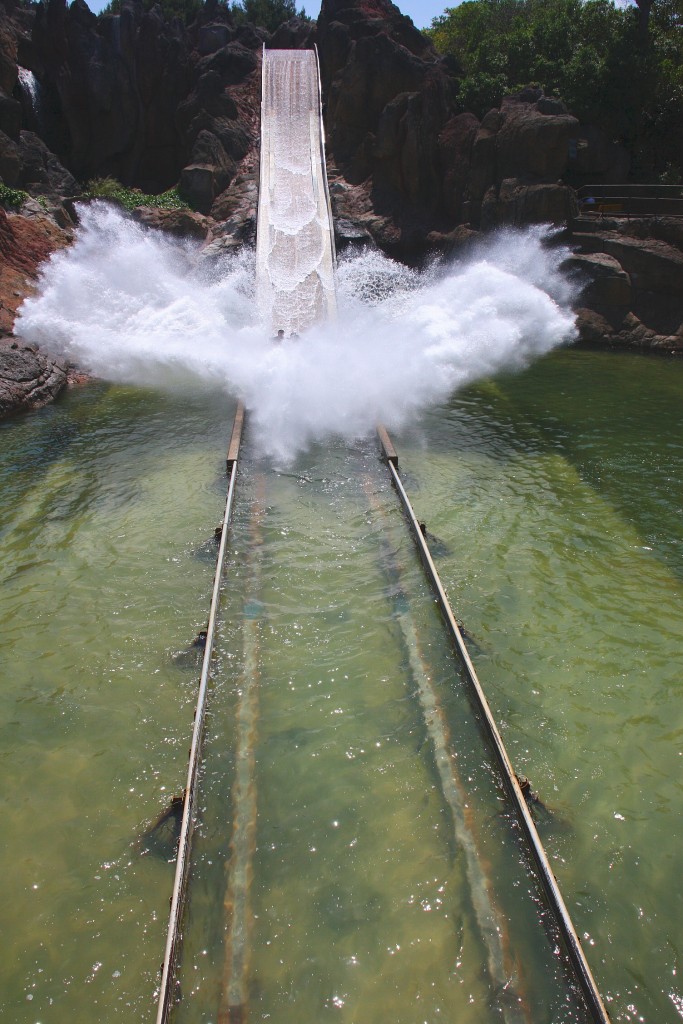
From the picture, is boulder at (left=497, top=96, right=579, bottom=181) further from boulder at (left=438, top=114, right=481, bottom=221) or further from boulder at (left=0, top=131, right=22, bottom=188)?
boulder at (left=0, top=131, right=22, bottom=188)

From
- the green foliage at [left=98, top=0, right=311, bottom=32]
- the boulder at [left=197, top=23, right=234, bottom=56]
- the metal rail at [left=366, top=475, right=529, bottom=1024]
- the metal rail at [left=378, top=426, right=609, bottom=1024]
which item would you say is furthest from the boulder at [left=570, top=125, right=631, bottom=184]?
the green foliage at [left=98, top=0, right=311, bottom=32]

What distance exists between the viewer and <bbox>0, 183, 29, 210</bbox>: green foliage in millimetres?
16188

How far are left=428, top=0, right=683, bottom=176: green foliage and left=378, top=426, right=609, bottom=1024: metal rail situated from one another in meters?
19.7

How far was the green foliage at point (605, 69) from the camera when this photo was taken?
1988cm

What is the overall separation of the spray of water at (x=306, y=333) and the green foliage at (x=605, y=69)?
7116mm

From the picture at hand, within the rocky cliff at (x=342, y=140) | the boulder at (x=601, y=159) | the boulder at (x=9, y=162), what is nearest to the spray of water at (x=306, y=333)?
the rocky cliff at (x=342, y=140)

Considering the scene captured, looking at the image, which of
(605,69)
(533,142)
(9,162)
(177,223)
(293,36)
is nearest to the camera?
(533,142)

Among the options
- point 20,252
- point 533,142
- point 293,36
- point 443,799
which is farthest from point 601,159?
point 443,799

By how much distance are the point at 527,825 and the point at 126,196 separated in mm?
22061

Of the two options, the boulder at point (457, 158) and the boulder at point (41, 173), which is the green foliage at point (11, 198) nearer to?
the boulder at point (41, 173)

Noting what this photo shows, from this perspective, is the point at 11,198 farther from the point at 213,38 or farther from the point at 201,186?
the point at 213,38

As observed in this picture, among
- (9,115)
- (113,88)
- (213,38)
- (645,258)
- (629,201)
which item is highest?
(213,38)

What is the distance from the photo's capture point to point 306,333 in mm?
12586

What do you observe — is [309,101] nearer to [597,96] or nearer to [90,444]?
[597,96]
